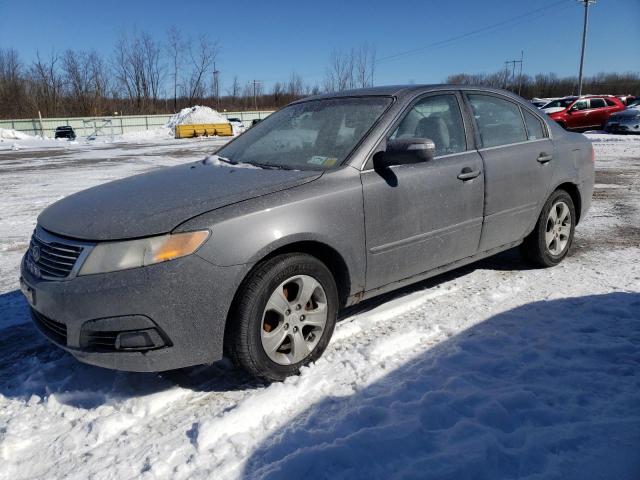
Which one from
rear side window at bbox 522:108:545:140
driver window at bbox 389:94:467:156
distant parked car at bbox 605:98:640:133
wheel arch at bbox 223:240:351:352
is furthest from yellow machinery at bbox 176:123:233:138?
wheel arch at bbox 223:240:351:352

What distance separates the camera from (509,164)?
3869 mm

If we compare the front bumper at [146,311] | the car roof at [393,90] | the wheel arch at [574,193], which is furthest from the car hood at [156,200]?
the wheel arch at [574,193]

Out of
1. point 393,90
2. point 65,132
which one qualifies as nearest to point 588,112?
point 393,90

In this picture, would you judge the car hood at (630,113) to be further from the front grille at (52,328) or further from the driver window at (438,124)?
the front grille at (52,328)

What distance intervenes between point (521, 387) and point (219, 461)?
156 centimetres

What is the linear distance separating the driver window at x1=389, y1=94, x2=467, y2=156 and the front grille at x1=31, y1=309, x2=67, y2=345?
2286 mm

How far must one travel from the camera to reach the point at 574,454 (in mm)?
2082

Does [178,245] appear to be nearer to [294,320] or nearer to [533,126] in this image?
[294,320]

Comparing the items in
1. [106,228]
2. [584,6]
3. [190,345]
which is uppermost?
[584,6]

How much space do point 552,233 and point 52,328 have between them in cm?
400

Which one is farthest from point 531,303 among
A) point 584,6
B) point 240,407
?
point 584,6

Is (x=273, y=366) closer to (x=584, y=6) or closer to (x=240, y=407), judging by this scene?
(x=240, y=407)

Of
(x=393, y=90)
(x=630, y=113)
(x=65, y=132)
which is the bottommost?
(x=65, y=132)

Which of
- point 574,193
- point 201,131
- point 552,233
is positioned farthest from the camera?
point 201,131
